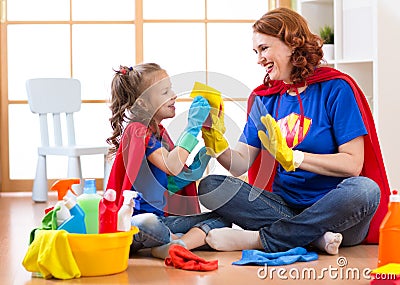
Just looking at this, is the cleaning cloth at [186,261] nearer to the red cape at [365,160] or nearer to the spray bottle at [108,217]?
the spray bottle at [108,217]

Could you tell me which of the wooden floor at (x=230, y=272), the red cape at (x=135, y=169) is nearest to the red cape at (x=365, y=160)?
the wooden floor at (x=230, y=272)

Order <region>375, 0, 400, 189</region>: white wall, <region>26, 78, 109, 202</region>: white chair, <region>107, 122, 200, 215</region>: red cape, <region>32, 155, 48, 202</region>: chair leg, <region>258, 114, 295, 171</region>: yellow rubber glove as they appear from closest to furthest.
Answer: <region>258, 114, 295, 171</region>: yellow rubber glove → <region>107, 122, 200, 215</region>: red cape → <region>375, 0, 400, 189</region>: white wall → <region>32, 155, 48, 202</region>: chair leg → <region>26, 78, 109, 202</region>: white chair

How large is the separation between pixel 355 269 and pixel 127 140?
2.53ft

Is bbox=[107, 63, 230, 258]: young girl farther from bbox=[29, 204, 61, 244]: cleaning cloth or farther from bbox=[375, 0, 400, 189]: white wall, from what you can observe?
bbox=[375, 0, 400, 189]: white wall

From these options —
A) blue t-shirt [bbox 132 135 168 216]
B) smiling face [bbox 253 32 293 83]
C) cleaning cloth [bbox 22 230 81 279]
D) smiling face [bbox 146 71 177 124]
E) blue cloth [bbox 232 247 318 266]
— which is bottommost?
blue cloth [bbox 232 247 318 266]

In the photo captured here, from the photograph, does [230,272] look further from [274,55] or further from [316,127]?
[274,55]

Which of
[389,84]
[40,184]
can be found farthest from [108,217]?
[40,184]

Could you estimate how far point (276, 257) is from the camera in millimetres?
2307

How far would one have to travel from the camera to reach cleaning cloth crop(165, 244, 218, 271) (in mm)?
2170

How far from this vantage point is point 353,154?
2357 mm

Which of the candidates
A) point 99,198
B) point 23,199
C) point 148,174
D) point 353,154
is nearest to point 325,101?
point 353,154

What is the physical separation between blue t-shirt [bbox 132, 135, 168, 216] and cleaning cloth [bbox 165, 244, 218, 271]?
20 centimetres

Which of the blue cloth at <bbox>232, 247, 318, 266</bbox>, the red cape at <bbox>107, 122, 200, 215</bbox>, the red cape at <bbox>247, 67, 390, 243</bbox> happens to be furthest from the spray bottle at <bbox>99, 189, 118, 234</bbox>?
the red cape at <bbox>247, 67, 390, 243</bbox>

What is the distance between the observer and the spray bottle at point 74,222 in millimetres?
2133
